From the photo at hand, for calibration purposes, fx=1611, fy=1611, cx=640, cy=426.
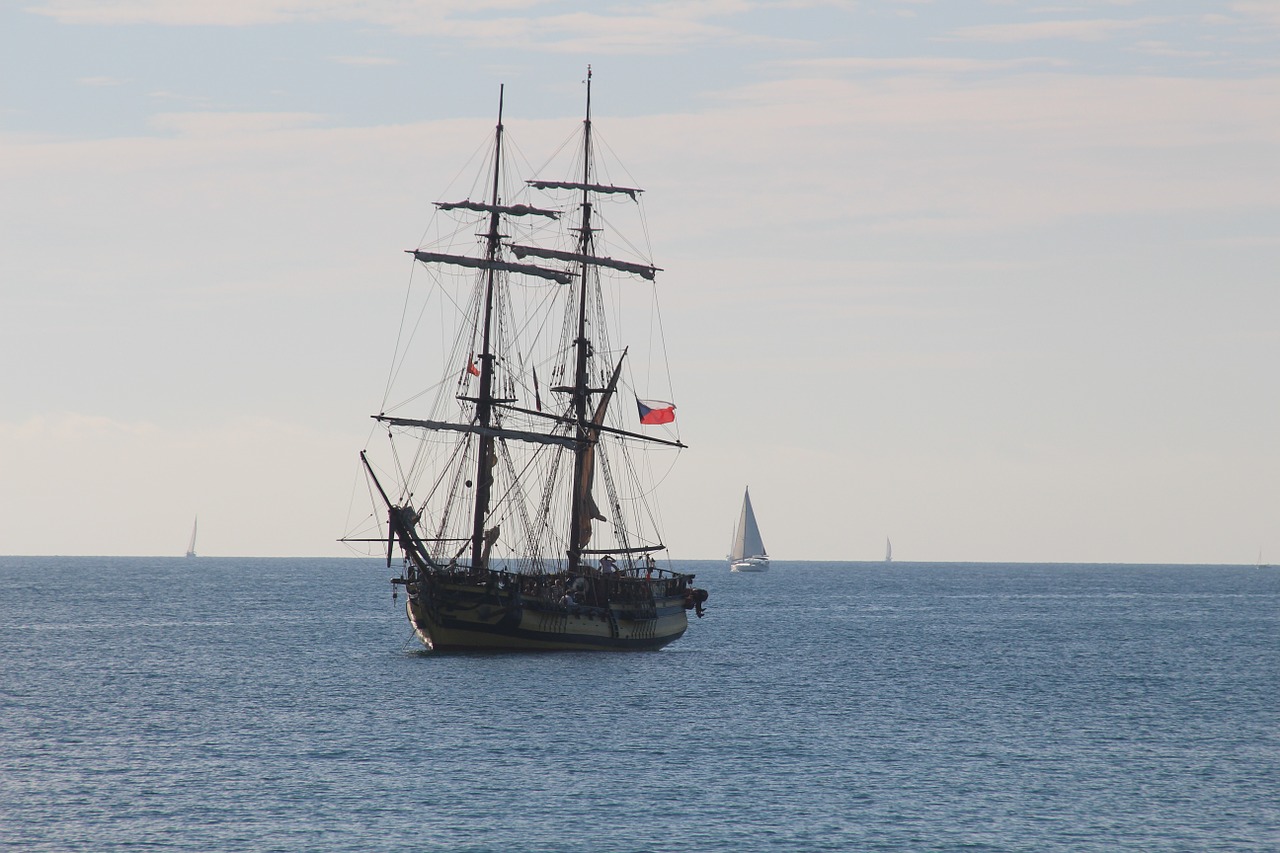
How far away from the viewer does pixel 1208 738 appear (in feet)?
224

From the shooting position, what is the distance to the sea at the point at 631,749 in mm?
49062

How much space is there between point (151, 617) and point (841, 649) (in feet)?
237

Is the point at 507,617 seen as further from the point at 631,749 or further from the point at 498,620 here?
the point at 631,749

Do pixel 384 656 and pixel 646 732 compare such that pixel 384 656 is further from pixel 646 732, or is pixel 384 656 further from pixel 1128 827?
pixel 1128 827

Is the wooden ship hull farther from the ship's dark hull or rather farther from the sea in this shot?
the sea

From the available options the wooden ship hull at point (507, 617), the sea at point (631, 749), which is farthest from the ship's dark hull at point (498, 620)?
the sea at point (631, 749)

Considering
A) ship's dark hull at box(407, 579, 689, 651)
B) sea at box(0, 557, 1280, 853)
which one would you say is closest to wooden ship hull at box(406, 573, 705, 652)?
ship's dark hull at box(407, 579, 689, 651)

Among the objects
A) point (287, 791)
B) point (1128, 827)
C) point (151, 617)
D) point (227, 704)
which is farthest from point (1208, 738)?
point (151, 617)

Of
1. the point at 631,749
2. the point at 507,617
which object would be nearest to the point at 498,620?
the point at 507,617

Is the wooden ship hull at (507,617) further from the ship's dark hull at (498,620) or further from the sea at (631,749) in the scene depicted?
the sea at (631,749)

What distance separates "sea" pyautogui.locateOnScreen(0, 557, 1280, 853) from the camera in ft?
161

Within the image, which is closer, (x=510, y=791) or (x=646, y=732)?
(x=510, y=791)

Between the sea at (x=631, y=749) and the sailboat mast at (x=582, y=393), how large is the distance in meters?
9.23

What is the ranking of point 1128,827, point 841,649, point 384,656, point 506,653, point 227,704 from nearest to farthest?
point 1128,827 < point 227,704 < point 506,653 < point 384,656 < point 841,649
